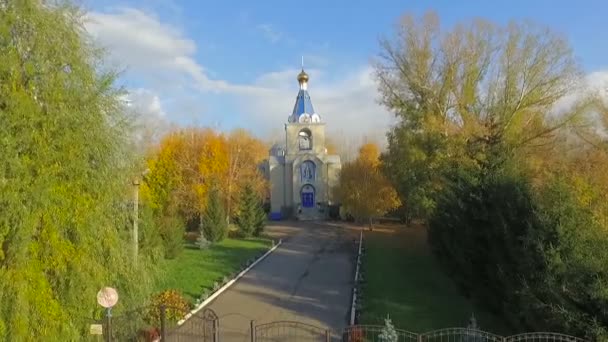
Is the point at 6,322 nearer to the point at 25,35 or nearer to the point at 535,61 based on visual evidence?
the point at 25,35

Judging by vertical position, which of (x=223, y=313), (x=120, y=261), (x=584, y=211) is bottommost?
(x=223, y=313)

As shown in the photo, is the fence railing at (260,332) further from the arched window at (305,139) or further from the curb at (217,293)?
the arched window at (305,139)

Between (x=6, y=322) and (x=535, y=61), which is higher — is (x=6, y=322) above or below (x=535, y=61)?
below

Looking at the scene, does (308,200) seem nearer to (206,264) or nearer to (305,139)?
(305,139)

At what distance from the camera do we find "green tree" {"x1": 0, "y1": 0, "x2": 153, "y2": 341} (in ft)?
24.1

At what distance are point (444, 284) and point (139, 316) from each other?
10332 millimetres

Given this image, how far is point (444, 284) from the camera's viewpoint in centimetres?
1723

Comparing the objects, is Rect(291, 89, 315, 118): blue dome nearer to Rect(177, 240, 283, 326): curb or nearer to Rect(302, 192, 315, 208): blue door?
Rect(302, 192, 315, 208): blue door

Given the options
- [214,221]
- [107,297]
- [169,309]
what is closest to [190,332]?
[169,309]

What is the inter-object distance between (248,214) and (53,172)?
82.5 ft

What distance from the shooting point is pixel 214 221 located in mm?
29562

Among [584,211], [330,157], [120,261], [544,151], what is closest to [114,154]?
[120,261]

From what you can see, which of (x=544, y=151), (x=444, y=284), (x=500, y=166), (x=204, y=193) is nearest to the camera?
(x=500, y=166)

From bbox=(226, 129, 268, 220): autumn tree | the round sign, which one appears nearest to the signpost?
the round sign
